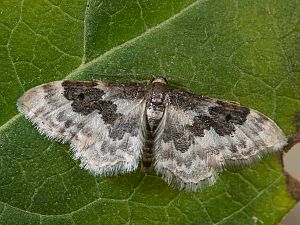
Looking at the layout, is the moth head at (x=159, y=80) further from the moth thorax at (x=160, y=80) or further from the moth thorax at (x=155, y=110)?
the moth thorax at (x=155, y=110)

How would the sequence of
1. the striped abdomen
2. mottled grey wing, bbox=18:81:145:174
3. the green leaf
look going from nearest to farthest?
Answer: the green leaf
mottled grey wing, bbox=18:81:145:174
the striped abdomen

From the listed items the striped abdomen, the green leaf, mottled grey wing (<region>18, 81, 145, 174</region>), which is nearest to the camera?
the green leaf

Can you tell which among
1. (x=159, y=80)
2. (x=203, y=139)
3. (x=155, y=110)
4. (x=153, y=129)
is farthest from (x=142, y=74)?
(x=203, y=139)

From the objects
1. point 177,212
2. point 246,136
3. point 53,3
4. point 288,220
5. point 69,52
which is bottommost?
point 288,220

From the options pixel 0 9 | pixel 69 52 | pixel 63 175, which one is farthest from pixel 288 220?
pixel 0 9

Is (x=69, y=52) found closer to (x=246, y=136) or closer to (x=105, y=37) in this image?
(x=105, y=37)

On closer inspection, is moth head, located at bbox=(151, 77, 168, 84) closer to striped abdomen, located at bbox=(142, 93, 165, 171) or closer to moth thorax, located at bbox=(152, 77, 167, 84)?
moth thorax, located at bbox=(152, 77, 167, 84)

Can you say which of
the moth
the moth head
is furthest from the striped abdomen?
the moth head

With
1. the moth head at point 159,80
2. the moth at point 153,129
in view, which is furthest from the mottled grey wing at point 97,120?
the moth head at point 159,80
